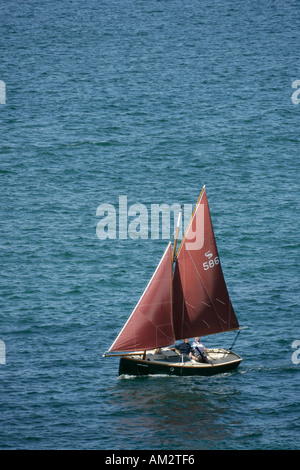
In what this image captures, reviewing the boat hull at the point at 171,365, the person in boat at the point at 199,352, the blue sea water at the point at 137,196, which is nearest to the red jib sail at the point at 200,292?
the person in boat at the point at 199,352

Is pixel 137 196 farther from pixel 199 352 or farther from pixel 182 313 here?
pixel 199 352

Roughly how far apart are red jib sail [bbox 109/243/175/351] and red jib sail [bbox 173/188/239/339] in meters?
1.15

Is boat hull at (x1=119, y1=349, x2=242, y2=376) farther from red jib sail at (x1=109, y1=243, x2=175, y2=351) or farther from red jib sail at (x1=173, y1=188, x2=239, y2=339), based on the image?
red jib sail at (x1=173, y1=188, x2=239, y2=339)

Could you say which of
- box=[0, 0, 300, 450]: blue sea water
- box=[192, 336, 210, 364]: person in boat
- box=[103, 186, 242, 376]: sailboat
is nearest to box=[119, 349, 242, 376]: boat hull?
box=[103, 186, 242, 376]: sailboat

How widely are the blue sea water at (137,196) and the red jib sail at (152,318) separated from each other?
2.82 metres

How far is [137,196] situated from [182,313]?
39.9 m

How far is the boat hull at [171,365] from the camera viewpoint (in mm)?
72125

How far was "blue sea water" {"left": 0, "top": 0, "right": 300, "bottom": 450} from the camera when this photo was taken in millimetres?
68312

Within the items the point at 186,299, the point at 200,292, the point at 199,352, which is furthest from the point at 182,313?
the point at 199,352

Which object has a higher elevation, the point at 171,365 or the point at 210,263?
the point at 210,263

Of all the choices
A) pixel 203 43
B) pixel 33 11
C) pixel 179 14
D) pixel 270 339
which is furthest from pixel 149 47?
pixel 270 339

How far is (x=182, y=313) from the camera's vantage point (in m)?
74.0

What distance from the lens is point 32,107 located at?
14312cm

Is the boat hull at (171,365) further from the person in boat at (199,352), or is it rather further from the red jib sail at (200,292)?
the red jib sail at (200,292)
